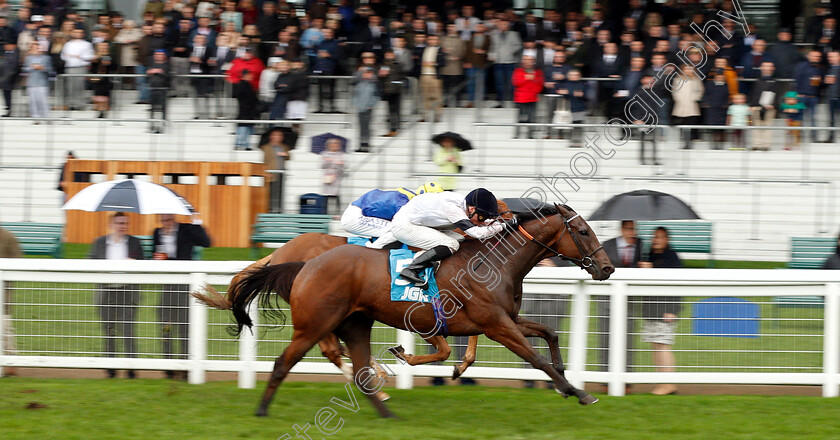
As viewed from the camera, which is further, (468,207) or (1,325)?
(1,325)

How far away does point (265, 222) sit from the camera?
1178 cm

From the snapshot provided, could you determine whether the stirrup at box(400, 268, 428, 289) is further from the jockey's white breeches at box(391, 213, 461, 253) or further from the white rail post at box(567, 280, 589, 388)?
the white rail post at box(567, 280, 589, 388)

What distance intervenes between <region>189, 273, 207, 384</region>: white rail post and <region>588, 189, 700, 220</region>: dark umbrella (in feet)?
11.8

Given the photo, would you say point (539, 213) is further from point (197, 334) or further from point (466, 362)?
point (197, 334)

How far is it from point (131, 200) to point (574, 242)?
4085mm

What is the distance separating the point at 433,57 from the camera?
13.0 meters

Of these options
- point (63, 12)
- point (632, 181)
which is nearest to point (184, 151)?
point (63, 12)

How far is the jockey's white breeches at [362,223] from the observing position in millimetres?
7547

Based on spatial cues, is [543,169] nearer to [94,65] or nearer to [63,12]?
[94,65]

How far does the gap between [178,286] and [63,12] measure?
9.79 meters

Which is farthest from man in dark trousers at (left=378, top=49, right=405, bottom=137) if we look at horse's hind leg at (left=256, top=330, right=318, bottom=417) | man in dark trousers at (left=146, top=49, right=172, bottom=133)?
horse's hind leg at (left=256, top=330, right=318, bottom=417)

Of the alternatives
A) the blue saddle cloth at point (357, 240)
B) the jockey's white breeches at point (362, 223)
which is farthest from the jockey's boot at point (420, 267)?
the jockey's white breeches at point (362, 223)

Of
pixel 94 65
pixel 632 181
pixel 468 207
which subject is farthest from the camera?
pixel 94 65

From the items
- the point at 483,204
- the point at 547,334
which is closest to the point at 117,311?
the point at 483,204
